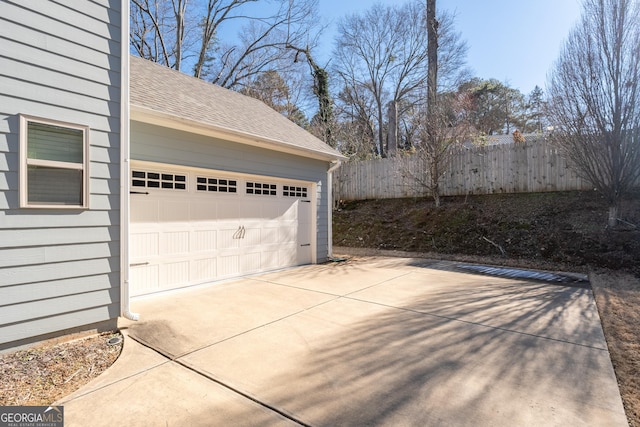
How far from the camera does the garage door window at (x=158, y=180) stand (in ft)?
15.5

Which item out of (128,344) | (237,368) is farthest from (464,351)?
(128,344)

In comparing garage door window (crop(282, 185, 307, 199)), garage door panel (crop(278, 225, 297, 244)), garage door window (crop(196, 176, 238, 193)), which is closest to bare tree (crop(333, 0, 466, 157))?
garage door window (crop(282, 185, 307, 199))

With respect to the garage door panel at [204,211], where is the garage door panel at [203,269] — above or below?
below

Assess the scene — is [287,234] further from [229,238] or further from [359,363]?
[359,363]

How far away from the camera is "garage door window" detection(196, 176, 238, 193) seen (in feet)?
18.2

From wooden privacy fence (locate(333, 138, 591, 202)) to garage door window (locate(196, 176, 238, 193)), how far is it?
A: 7.15m

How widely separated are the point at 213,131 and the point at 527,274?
6.59 m

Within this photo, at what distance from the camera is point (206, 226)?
5.62 meters

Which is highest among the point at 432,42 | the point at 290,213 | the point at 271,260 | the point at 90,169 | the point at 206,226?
the point at 432,42

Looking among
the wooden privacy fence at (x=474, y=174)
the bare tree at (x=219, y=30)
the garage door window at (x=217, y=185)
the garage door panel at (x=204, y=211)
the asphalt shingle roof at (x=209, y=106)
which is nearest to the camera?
the asphalt shingle roof at (x=209, y=106)

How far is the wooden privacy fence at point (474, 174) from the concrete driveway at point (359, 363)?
216 inches

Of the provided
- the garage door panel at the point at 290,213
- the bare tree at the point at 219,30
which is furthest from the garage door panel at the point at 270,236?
the bare tree at the point at 219,30

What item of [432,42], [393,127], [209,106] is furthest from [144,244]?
[393,127]

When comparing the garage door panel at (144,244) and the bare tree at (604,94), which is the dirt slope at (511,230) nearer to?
the bare tree at (604,94)
